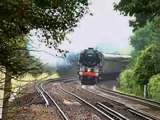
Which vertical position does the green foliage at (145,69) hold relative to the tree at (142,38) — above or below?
below

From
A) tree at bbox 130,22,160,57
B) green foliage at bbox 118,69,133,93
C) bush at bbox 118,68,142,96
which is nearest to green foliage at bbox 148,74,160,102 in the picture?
bush at bbox 118,68,142,96

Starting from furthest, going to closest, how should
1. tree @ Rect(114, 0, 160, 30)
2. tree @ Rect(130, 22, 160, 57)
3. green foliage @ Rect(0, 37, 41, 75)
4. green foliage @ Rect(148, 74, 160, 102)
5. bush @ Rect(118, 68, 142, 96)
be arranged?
tree @ Rect(130, 22, 160, 57) → bush @ Rect(118, 68, 142, 96) → green foliage @ Rect(148, 74, 160, 102) → tree @ Rect(114, 0, 160, 30) → green foliage @ Rect(0, 37, 41, 75)

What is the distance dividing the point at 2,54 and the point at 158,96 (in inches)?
935

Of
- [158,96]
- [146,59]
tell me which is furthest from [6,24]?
[146,59]

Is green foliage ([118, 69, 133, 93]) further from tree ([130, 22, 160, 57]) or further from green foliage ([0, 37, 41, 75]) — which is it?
green foliage ([0, 37, 41, 75])

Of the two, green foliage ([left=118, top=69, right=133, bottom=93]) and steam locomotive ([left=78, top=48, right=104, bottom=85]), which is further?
steam locomotive ([left=78, top=48, right=104, bottom=85])

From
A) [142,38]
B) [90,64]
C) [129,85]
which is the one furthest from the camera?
[142,38]

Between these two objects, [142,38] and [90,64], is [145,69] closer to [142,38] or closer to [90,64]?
[90,64]

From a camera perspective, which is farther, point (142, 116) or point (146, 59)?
point (146, 59)

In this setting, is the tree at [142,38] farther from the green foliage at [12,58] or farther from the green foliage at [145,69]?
the green foliage at [12,58]

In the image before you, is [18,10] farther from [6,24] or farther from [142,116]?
[142,116]

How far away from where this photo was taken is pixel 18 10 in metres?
4.93

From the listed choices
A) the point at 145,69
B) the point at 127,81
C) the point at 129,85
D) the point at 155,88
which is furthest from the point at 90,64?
the point at 155,88

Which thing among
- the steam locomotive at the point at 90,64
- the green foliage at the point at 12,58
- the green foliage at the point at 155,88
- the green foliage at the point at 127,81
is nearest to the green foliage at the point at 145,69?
the green foliage at the point at 127,81
